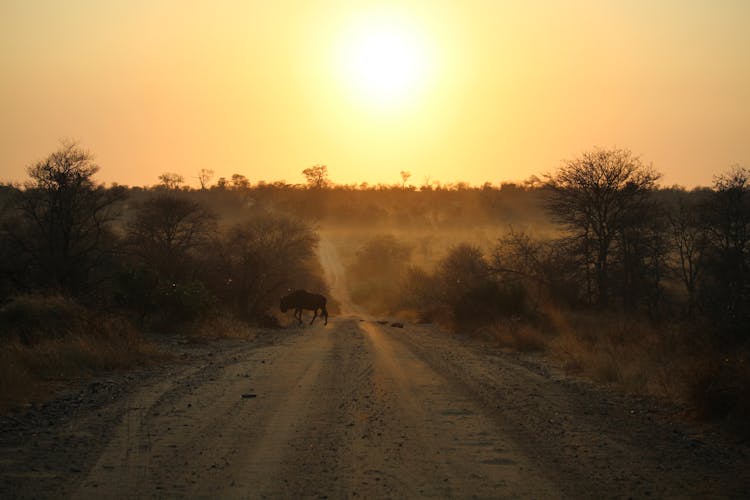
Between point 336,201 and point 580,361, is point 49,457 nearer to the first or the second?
point 580,361

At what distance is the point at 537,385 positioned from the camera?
14.4m

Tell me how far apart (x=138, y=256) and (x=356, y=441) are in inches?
1266

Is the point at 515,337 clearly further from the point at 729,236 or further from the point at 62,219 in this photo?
the point at 62,219

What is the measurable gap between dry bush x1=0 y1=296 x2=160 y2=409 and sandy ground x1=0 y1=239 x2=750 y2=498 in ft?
3.05

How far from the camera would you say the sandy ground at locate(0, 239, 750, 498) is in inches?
280

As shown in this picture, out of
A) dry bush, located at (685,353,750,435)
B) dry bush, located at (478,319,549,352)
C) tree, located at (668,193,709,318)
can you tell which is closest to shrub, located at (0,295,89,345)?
dry bush, located at (478,319,549,352)

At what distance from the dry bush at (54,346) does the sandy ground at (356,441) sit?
928 millimetres

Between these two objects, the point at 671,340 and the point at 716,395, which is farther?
the point at 671,340

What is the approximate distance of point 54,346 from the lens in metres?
15.3

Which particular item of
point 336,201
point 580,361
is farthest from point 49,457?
point 336,201

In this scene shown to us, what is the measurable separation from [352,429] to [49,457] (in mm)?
3802

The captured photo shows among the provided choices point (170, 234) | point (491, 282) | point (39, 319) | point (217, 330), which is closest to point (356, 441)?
point (39, 319)

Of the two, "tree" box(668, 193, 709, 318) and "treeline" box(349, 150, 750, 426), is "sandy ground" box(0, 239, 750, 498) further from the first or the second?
"tree" box(668, 193, 709, 318)

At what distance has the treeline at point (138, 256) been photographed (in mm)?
25172
